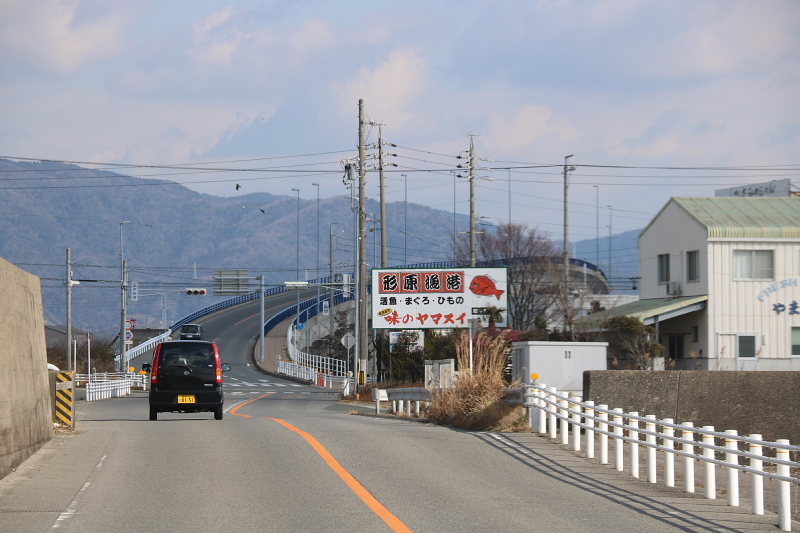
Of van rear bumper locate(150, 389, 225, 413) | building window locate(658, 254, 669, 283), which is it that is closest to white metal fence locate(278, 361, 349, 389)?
building window locate(658, 254, 669, 283)

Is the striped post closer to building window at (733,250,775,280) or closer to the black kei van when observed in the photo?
the black kei van

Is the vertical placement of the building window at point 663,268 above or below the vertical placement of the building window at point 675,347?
above

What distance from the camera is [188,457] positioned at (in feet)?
43.8

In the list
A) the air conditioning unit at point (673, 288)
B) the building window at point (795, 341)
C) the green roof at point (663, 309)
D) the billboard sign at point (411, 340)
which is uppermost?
the air conditioning unit at point (673, 288)

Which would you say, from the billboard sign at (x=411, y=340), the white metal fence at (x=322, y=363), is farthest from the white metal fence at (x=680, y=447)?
the white metal fence at (x=322, y=363)

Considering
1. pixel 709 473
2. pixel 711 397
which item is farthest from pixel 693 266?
pixel 709 473

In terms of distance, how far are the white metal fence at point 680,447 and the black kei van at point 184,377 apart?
8339mm

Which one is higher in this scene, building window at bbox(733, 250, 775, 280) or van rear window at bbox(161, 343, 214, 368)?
building window at bbox(733, 250, 775, 280)

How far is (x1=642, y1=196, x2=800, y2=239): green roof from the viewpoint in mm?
35062

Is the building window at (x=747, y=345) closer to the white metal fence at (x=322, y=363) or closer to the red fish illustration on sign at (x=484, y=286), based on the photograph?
the red fish illustration on sign at (x=484, y=286)

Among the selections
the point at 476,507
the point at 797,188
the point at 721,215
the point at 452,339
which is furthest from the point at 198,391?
the point at 797,188

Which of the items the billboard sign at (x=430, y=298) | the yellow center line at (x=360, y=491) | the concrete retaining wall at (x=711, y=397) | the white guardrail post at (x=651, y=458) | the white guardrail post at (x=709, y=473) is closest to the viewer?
the yellow center line at (x=360, y=491)

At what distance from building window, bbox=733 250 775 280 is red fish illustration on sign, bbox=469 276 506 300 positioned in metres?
14.1

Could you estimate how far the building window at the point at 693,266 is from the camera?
35.7 meters
